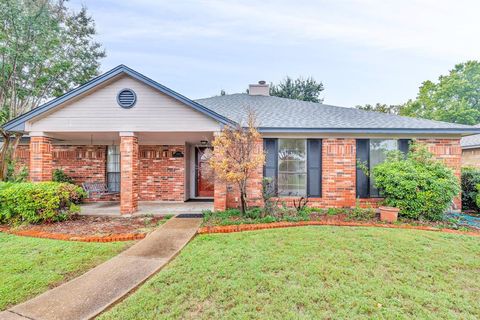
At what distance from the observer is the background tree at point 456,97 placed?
2495 centimetres

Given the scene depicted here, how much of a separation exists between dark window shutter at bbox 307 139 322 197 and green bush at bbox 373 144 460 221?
1.82m

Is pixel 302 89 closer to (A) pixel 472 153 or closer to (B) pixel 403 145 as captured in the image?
(A) pixel 472 153

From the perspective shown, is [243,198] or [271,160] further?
[271,160]

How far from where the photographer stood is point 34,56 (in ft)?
31.6

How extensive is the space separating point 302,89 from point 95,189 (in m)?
20.4

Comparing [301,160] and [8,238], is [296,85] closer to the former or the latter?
[301,160]

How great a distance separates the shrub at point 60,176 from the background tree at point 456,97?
34735 mm

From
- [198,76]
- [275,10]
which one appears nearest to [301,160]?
[275,10]

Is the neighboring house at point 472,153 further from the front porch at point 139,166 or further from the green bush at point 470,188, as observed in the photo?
the front porch at point 139,166

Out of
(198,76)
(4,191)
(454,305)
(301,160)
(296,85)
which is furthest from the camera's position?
(296,85)

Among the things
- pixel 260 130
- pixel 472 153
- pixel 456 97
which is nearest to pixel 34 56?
pixel 260 130

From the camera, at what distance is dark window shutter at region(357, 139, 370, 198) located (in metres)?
8.20

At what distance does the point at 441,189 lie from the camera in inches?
257

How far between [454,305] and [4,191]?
9.92 metres
